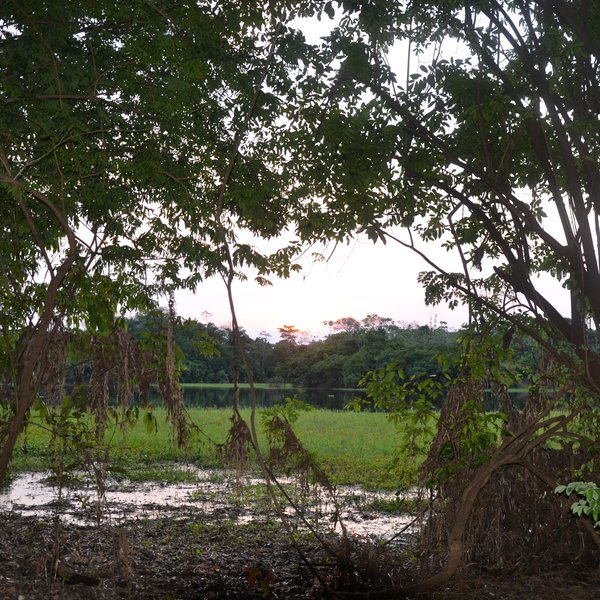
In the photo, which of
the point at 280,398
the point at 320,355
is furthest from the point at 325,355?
the point at 280,398

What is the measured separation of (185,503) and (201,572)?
3689mm

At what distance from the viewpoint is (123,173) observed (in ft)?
26.9

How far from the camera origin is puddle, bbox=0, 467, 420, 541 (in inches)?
384

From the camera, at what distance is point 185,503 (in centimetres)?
1095

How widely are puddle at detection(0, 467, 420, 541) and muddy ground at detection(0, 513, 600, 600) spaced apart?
0.90 meters

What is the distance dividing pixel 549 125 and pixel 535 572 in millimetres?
4252

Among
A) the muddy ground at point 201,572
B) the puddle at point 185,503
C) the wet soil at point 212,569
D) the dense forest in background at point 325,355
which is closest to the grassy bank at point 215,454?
the puddle at point 185,503

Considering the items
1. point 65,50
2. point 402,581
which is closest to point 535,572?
point 402,581

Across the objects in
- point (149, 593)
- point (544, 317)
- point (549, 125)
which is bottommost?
point (149, 593)

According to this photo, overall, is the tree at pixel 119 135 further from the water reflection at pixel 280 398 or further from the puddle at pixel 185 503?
the water reflection at pixel 280 398

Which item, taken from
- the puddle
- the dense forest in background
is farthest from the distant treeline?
the puddle

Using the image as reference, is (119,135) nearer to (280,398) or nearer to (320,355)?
(280,398)

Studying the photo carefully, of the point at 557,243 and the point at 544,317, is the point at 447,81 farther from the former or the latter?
the point at 544,317

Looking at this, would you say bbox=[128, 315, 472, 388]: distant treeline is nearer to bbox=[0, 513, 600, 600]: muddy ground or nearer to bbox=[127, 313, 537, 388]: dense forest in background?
bbox=[127, 313, 537, 388]: dense forest in background
